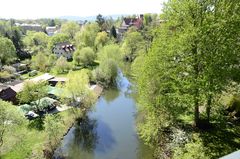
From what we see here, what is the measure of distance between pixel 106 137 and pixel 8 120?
396 inches

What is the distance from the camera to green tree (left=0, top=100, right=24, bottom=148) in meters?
24.4

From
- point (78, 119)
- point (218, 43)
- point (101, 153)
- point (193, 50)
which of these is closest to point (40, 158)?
point (101, 153)

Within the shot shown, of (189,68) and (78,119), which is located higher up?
(189,68)

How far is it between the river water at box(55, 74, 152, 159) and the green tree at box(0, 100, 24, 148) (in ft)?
15.2

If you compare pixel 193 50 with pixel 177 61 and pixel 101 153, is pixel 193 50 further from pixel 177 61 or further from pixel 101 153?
pixel 101 153

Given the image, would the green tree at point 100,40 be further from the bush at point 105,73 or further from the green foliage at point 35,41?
the bush at point 105,73

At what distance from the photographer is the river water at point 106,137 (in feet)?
87.4

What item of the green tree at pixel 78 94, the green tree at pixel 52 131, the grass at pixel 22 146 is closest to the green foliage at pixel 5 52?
the green tree at pixel 78 94

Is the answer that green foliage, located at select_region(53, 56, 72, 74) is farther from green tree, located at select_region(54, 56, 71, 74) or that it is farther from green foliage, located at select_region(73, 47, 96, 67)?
green foliage, located at select_region(73, 47, 96, 67)

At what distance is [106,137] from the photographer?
1190 inches

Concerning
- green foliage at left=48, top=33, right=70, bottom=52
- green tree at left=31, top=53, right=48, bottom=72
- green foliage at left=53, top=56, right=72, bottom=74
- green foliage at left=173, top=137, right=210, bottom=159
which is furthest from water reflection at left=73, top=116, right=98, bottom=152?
green foliage at left=48, top=33, right=70, bottom=52

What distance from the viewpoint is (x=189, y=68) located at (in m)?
23.4

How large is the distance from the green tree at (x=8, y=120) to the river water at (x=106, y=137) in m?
4.63

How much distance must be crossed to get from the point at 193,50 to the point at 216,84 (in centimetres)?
321
